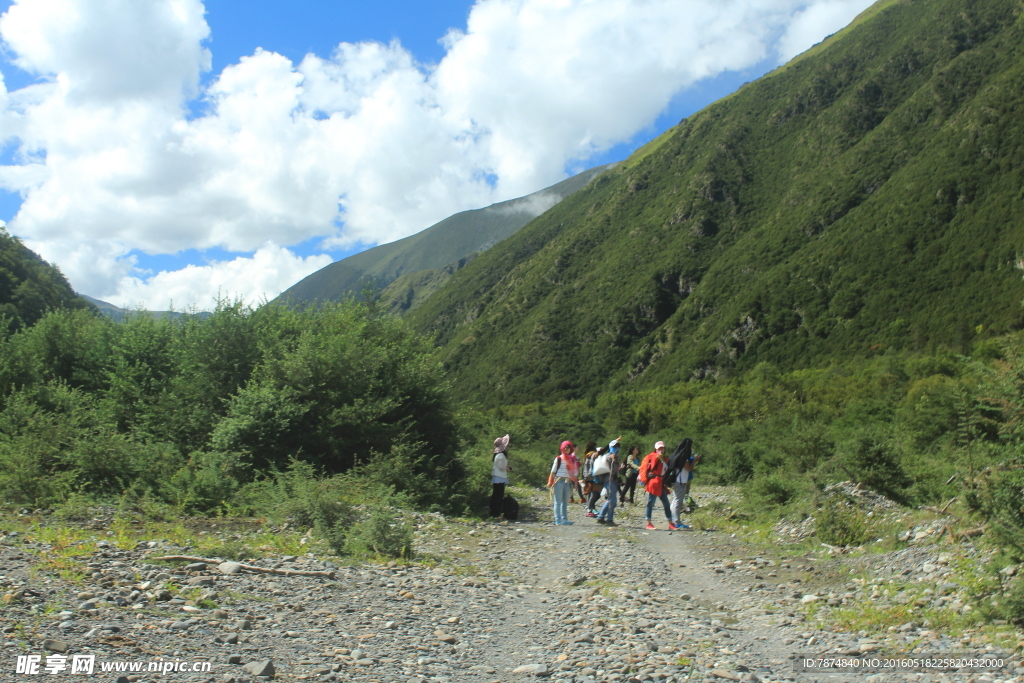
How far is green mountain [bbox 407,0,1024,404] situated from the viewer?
296 ft

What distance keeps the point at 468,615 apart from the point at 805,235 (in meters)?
121

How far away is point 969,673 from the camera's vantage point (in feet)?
14.9

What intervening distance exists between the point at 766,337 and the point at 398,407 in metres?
104

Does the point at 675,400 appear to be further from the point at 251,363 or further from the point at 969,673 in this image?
the point at 969,673

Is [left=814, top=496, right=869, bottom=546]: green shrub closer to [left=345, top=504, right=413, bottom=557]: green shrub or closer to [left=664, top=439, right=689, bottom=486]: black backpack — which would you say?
[left=664, top=439, right=689, bottom=486]: black backpack

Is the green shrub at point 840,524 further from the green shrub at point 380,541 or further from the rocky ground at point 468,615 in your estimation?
the green shrub at point 380,541

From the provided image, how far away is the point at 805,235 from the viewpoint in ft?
372

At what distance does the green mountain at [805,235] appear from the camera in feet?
296

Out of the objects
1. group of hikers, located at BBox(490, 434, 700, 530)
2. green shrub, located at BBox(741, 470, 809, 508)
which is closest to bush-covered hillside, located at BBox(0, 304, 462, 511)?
group of hikers, located at BBox(490, 434, 700, 530)

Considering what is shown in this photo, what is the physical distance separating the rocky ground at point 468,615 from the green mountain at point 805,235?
268ft

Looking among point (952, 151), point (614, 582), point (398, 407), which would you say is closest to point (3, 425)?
point (398, 407)

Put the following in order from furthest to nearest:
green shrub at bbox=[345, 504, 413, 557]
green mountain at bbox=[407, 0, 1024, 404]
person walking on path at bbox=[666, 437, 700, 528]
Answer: green mountain at bbox=[407, 0, 1024, 404] < person walking on path at bbox=[666, 437, 700, 528] < green shrub at bbox=[345, 504, 413, 557]

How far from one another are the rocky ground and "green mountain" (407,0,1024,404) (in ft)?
268

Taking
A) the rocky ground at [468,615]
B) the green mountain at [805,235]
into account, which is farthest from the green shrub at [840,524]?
the green mountain at [805,235]
